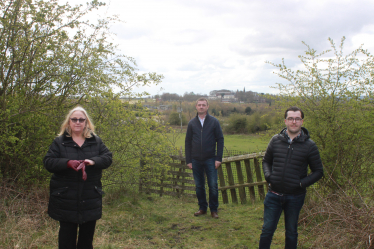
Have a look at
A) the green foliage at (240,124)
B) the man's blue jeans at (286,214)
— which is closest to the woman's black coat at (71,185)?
the man's blue jeans at (286,214)

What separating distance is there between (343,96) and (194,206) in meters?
3.33

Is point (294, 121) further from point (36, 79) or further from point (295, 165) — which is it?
point (36, 79)

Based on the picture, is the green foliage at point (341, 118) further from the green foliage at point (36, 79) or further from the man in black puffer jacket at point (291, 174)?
Answer: the green foliage at point (36, 79)

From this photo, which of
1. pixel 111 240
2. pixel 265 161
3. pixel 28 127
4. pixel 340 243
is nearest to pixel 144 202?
pixel 111 240

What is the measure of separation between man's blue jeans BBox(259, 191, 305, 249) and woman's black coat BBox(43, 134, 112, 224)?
1719 mm

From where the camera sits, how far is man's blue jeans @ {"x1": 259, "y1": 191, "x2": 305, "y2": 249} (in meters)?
2.90

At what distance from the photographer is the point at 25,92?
4652mm

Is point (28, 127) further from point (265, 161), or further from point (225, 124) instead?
point (225, 124)

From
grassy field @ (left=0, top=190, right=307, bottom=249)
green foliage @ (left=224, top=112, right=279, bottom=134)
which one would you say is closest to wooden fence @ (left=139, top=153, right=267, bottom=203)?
grassy field @ (left=0, top=190, right=307, bottom=249)

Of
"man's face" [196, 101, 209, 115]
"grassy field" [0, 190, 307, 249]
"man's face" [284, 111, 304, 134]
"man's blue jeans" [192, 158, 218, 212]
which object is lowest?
"grassy field" [0, 190, 307, 249]

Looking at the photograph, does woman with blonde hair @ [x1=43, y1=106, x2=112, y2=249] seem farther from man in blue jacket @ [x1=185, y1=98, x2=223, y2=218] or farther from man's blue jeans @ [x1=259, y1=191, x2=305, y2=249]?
man in blue jacket @ [x1=185, y1=98, x2=223, y2=218]

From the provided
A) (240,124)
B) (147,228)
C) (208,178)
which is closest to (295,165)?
(208,178)

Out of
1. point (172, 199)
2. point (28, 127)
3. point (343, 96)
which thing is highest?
point (343, 96)

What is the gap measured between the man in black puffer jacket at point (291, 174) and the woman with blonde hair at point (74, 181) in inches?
67.6
